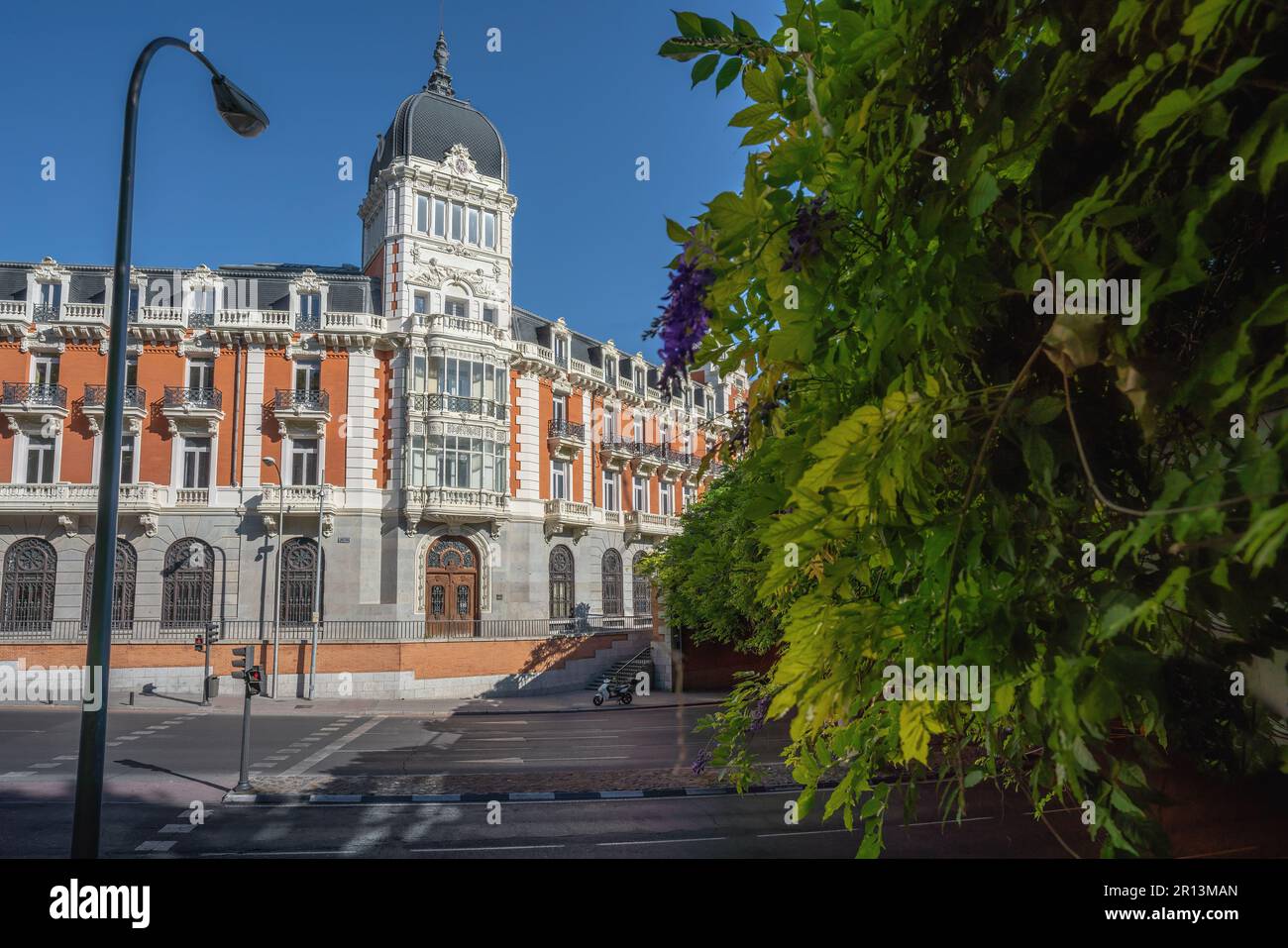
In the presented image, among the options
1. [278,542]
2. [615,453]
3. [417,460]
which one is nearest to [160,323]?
[278,542]

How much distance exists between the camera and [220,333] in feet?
101

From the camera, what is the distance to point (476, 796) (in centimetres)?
1478

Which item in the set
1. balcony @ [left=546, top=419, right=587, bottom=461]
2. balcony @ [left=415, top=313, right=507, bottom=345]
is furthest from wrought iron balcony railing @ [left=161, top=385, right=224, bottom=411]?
balcony @ [left=546, top=419, right=587, bottom=461]

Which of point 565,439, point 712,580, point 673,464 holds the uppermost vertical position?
point 565,439

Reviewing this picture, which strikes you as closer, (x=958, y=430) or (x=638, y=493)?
(x=958, y=430)

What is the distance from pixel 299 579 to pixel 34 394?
12.6 metres

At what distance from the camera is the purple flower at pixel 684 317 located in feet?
7.98

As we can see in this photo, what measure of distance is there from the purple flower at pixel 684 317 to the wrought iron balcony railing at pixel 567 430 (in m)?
33.7

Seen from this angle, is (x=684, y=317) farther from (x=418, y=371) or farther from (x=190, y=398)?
(x=190, y=398)

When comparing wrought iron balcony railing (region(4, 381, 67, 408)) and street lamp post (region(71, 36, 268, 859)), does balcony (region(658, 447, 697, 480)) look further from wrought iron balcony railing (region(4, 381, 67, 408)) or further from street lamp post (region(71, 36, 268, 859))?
street lamp post (region(71, 36, 268, 859))

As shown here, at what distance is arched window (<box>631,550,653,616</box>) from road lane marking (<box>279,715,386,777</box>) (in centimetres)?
1656
